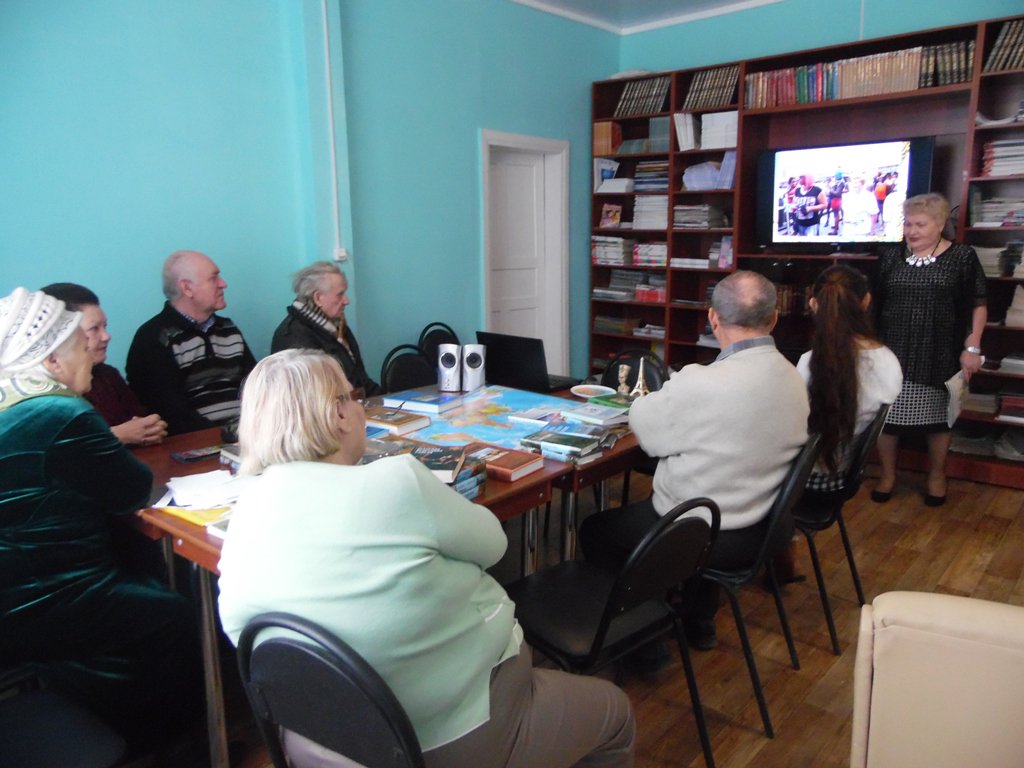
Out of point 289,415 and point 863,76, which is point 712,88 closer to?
point 863,76

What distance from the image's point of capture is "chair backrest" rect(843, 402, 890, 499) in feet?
8.09

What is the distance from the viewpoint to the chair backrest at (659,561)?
1592mm

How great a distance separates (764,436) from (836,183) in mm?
3070

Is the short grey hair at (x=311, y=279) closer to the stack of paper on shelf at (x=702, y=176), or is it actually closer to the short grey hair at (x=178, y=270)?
the short grey hair at (x=178, y=270)

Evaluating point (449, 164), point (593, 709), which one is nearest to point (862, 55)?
point (449, 164)

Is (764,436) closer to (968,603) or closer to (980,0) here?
(968,603)

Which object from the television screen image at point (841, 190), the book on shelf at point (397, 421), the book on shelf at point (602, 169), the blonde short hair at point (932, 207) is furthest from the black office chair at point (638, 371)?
the book on shelf at point (602, 169)

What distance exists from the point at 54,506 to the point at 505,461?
3.58 feet

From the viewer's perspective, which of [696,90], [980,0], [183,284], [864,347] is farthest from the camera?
[696,90]

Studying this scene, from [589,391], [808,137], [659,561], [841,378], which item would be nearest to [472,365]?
[589,391]

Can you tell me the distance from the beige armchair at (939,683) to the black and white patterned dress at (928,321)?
3242mm

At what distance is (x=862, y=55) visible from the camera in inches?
174

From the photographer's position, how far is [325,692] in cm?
114

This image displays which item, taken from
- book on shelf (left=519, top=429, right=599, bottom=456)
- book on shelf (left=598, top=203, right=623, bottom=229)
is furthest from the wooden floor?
book on shelf (left=598, top=203, right=623, bottom=229)
